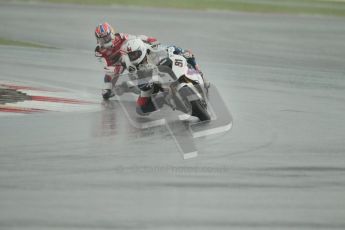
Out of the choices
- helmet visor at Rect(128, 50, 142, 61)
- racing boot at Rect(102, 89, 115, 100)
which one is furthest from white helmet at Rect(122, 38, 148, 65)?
racing boot at Rect(102, 89, 115, 100)

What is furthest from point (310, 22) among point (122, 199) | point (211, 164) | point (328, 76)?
point (122, 199)

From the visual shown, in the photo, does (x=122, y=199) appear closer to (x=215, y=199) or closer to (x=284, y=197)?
(x=215, y=199)

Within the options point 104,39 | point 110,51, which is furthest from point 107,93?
point 104,39

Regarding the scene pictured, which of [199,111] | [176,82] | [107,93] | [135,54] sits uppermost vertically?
[135,54]

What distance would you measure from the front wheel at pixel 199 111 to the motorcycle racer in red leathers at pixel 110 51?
205 centimetres

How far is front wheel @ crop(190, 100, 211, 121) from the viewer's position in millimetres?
10289

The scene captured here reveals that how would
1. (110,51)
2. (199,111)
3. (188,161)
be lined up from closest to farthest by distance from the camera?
(188,161) < (199,111) < (110,51)

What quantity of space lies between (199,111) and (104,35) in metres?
2.52

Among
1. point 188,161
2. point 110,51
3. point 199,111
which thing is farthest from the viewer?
point 110,51

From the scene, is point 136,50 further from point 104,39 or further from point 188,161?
point 188,161

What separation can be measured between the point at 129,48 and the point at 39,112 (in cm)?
163

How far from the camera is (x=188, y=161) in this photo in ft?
27.5

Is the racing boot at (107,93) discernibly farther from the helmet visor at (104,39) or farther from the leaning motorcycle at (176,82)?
the leaning motorcycle at (176,82)

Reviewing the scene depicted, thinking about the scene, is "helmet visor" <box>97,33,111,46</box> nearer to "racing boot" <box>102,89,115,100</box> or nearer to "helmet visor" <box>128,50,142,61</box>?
"racing boot" <box>102,89,115,100</box>
